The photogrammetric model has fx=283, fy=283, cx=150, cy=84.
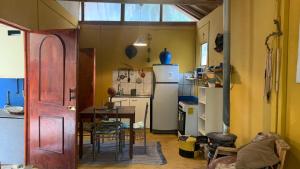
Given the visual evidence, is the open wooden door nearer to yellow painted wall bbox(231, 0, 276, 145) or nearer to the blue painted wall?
the blue painted wall

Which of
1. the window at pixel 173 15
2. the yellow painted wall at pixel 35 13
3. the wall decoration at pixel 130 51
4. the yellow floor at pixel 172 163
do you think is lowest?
the yellow floor at pixel 172 163

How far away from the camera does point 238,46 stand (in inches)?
168

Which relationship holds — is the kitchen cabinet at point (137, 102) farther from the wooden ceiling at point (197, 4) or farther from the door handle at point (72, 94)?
the door handle at point (72, 94)

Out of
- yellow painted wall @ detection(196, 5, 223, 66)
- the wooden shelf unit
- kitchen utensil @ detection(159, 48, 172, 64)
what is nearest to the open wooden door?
kitchen utensil @ detection(159, 48, 172, 64)

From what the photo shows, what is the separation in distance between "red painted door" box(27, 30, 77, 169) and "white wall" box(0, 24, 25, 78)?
30 centimetres

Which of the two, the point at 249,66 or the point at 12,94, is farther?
the point at 12,94

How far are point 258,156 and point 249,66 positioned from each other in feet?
5.13

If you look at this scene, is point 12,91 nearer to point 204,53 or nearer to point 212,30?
point 212,30

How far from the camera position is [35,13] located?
4.38m

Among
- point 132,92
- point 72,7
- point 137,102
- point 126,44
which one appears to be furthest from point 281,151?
point 72,7

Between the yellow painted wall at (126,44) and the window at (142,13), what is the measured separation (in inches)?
8.6

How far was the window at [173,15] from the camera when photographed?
7.43m

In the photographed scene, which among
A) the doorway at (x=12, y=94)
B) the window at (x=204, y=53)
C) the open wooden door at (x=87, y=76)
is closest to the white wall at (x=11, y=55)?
the doorway at (x=12, y=94)

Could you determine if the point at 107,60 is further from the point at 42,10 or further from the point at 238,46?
the point at 238,46
